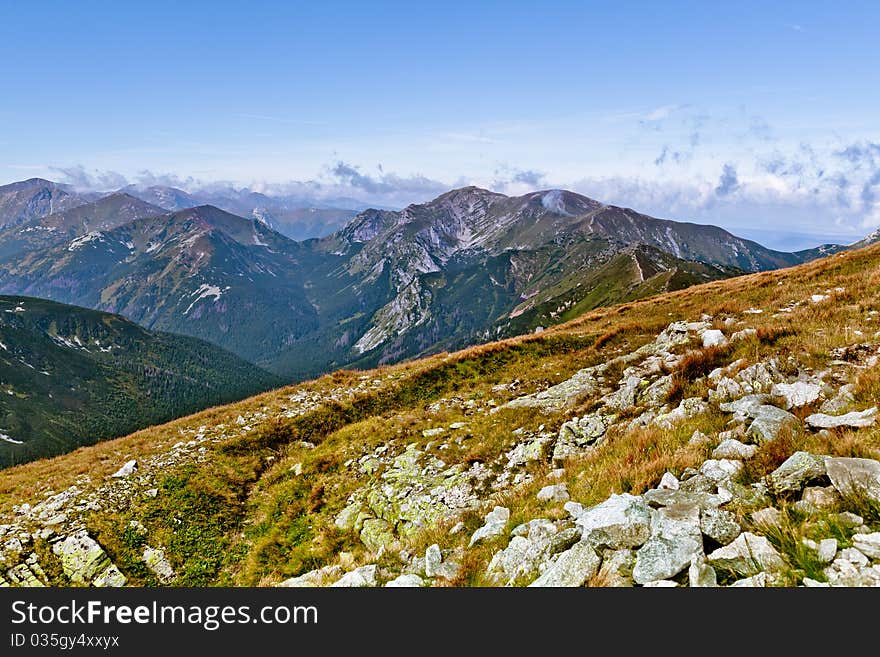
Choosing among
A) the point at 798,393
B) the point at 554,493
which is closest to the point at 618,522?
the point at 554,493

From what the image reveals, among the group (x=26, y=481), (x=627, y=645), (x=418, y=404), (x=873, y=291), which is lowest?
(x=26, y=481)

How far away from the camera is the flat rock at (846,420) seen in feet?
24.0

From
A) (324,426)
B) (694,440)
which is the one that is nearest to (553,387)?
(694,440)

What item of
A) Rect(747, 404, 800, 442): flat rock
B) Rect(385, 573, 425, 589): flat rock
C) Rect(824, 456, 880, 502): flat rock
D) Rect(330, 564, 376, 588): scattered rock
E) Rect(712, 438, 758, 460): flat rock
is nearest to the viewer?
Rect(824, 456, 880, 502): flat rock

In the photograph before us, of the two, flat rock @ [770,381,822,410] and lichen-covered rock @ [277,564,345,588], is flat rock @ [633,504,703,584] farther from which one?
lichen-covered rock @ [277,564,345,588]

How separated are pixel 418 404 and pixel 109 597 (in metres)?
15.3

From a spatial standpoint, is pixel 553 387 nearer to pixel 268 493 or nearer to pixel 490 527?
pixel 490 527

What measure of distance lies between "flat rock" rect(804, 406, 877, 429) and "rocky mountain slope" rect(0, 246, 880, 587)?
6cm

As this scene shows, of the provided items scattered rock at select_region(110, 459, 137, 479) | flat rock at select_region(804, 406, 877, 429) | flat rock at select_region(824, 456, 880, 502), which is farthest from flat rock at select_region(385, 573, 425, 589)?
scattered rock at select_region(110, 459, 137, 479)

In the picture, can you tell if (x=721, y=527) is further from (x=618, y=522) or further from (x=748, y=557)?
(x=618, y=522)

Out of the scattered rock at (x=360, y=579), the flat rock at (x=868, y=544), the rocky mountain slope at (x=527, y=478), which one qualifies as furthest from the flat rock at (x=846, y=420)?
the scattered rock at (x=360, y=579)

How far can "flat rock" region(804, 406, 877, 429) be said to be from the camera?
24.0 ft

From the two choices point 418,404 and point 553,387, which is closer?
point 553,387

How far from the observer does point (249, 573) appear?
1157cm
